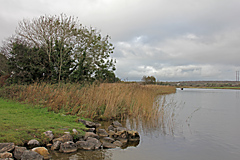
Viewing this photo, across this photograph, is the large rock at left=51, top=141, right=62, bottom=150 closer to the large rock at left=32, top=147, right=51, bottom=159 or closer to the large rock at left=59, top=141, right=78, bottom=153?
the large rock at left=59, top=141, right=78, bottom=153

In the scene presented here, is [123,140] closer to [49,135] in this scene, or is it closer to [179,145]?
[179,145]

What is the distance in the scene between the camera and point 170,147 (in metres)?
5.59

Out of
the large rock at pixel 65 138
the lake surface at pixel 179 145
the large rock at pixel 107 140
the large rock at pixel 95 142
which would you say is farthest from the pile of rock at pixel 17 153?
the large rock at pixel 107 140

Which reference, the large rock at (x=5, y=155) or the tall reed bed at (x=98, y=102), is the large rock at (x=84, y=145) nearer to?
the large rock at (x=5, y=155)

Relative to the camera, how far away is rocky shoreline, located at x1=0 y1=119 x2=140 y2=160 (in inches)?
164

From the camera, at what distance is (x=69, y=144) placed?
16.2 feet

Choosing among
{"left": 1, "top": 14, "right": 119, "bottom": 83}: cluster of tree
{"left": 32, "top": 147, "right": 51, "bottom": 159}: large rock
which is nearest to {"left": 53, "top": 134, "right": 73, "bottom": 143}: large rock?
{"left": 32, "top": 147, "right": 51, "bottom": 159}: large rock

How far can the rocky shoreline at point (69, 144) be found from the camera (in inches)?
164

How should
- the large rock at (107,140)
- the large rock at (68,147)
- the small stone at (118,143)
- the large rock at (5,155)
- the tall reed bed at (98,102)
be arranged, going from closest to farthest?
1. the large rock at (5,155)
2. the large rock at (68,147)
3. the small stone at (118,143)
4. the large rock at (107,140)
5. the tall reed bed at (98,102)

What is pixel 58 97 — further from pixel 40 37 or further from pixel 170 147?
pixel 40 37

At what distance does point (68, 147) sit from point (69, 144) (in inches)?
3.4

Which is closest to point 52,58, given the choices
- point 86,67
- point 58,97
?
point 86,67

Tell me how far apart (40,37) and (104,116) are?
35.6 feet

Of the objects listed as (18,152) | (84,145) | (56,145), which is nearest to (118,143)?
(84,145)
